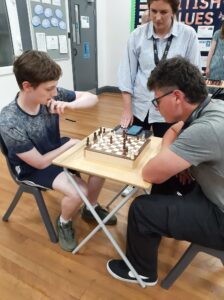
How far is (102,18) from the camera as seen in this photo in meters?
5.28

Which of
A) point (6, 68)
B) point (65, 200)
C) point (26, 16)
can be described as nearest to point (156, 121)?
point (65, 200)

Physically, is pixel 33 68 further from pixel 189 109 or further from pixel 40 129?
pixel 189 109

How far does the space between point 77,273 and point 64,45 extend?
154 inches

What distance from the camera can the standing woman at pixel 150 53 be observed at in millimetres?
1611

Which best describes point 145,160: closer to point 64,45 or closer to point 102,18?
point 64,45

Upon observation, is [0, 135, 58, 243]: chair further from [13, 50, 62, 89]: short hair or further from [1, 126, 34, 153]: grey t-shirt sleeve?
[13, 50, 62, 89]: short hair

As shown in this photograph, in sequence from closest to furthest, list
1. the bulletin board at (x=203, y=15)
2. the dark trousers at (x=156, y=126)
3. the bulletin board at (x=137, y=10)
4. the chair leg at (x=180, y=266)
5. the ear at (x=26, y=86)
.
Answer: the chair leg at (x=180, y=266), the ear at (x=26, y=86), the dark trousers at (x=156, y=126), the bulletin board at (x=203, y=15), the bulletin board at (x=137, y=10)

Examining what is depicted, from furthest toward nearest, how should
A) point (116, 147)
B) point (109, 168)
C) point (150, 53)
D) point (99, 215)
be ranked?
point (99, 215) → point (150, 53) → point (116, 147) → point (109, 168)

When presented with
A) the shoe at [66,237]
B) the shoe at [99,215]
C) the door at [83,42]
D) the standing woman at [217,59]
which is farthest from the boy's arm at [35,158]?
the door at [83,42]

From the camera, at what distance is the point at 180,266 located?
4.34 ft

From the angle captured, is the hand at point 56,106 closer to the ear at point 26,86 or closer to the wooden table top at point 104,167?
the ear at point 26,86

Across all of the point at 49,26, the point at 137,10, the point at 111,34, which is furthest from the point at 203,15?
the point at 49,26

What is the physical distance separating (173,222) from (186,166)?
31 centimetres

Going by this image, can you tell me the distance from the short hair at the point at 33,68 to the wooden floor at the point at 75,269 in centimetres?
108
